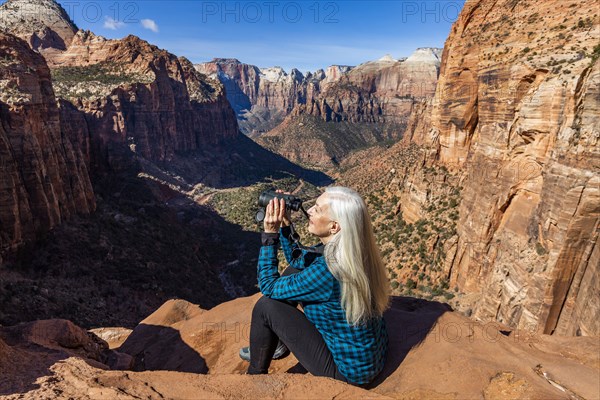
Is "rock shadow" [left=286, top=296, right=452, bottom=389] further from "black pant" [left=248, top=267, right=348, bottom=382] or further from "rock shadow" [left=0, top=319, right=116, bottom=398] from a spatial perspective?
"rock shadow" [left=0, top=319, right=116, bottom=398]

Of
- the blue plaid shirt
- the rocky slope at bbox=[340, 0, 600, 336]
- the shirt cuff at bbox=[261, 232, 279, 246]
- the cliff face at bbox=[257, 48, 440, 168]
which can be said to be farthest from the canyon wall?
the rocky slope at bbox=[340, 0, 600, 336]

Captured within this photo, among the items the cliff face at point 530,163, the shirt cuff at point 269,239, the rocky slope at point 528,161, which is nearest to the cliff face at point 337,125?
the rocky slope at point 528,161

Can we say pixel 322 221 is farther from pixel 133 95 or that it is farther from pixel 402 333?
pixel 133 95

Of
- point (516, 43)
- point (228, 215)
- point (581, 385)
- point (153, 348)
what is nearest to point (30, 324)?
point (153, 348)

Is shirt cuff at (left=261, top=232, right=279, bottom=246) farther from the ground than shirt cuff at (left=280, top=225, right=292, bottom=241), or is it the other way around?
shirt cuff at (left=261, top=232, right=279, bottom=246)

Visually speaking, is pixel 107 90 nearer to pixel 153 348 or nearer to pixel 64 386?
pixel 153 348

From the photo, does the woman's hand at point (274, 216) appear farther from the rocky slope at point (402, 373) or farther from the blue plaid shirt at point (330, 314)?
the rocky slope at point (402, 373)
